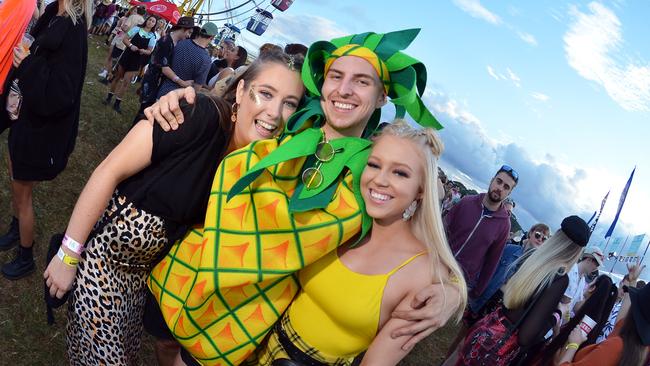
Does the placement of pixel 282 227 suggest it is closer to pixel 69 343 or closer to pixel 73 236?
pixel 73 236

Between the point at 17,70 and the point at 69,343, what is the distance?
1.63m

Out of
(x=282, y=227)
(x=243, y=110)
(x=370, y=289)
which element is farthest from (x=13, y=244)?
(x=370, y=289)

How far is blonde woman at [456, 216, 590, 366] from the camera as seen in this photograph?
10.1 ft

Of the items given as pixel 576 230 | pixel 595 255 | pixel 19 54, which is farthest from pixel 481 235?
pixel 19 54

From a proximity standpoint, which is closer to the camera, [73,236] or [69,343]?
[73,236]

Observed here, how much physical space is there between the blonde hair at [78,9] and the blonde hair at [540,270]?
3337mm

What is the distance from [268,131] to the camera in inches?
80.5

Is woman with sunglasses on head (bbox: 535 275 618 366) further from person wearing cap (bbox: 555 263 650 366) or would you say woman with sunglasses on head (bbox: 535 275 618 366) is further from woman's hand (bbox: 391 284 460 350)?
woman's hand (bbox: 391 284 460 350)

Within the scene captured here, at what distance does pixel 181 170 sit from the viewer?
1.92m

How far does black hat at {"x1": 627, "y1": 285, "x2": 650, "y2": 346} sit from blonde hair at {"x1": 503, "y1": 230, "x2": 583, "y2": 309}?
44 centimetres

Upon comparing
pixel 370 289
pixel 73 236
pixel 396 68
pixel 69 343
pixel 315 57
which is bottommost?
pixel 69 343

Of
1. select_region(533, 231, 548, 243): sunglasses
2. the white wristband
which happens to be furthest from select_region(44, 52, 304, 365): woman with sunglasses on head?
select_region(533, 231, 548, 243): sunglasses

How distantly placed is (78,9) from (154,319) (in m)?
1.88

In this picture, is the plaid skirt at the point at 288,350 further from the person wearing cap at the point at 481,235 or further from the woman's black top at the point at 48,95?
the person wearing cap at the point at 481,235
